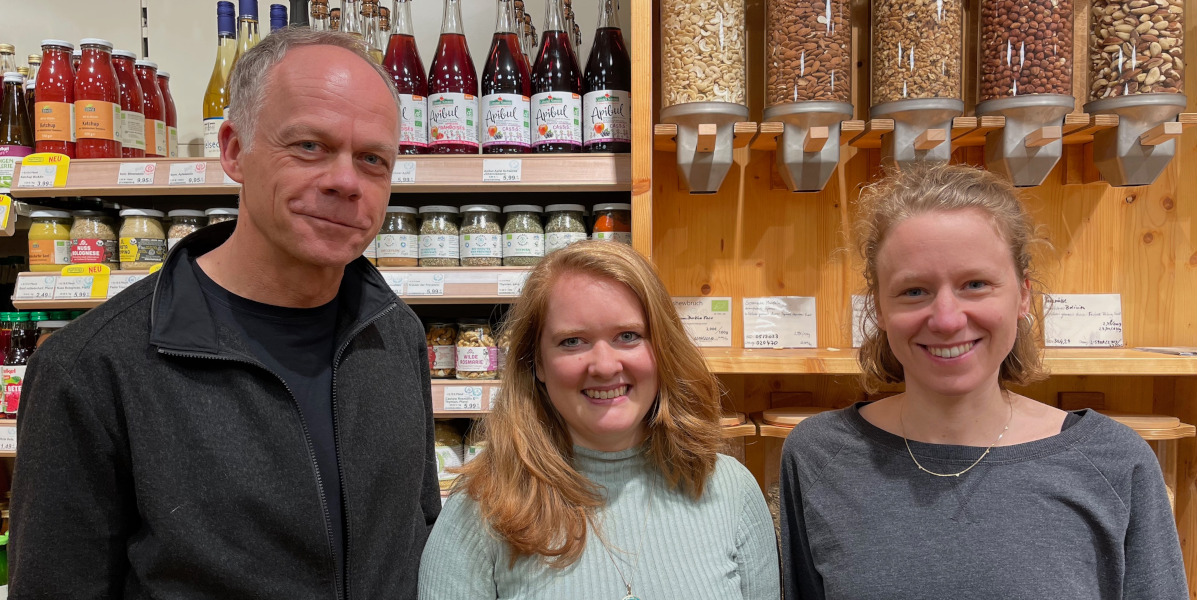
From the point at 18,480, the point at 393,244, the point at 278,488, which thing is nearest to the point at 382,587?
the point at 278,488

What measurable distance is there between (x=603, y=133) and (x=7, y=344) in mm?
1854

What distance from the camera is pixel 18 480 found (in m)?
0.91

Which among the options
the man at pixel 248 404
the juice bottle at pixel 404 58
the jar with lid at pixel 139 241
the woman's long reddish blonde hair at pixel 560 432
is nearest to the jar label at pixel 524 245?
the juice bottle at pixel 404 58

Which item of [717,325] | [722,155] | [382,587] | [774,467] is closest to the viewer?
[382,587]

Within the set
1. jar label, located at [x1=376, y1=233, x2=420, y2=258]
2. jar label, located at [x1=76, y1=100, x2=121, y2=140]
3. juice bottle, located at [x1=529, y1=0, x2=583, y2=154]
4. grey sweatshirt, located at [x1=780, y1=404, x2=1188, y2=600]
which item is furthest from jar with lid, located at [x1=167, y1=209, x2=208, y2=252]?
grey sweatshirt, located at [x1=780, y1=404, x2=1188, y2=600]

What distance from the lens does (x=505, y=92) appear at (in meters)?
1.86

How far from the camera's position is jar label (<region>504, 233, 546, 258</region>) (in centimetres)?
182

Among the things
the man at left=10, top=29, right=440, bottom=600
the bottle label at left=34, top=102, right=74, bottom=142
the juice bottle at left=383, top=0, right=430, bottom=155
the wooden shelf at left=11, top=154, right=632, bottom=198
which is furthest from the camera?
the juice bottle at left=383, top=0, right=430, bottom=155

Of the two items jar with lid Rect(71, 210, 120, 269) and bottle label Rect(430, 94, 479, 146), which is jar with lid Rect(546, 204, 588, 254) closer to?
bottle label Rect(430, 94, 479, 146)

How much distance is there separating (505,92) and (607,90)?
10.8 inches

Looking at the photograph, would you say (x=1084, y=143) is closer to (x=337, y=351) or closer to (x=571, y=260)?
(x=571, y=260)

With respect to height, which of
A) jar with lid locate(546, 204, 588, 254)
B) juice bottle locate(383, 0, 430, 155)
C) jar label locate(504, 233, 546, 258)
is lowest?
jar label locate(504, 233, 546, 258)

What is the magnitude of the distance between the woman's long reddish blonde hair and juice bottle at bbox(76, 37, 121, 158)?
1.43 metres

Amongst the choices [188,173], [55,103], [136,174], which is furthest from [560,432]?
[55,103]
